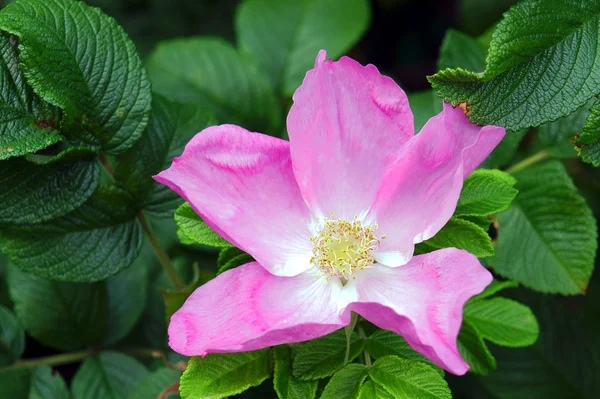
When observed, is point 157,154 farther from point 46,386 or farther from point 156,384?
point 46,386

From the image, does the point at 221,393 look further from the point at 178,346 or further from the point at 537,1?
the point at 537,1

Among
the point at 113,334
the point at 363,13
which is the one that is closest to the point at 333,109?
the point at 113,334

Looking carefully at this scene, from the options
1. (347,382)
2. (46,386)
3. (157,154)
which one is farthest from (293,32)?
(347,382)

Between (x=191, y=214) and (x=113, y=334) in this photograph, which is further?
(x=113, y=334)

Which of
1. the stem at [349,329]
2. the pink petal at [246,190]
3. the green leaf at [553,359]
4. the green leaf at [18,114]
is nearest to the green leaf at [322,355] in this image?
the stem at [349,329]

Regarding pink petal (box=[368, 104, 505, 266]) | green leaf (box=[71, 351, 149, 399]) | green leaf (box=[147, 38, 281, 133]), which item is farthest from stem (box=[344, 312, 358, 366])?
green leaf (box=[147, 38, 281, 133])

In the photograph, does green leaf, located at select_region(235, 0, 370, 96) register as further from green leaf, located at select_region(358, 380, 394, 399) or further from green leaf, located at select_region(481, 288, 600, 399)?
green leaf, located at select_region(358, 380, 394, 399)
